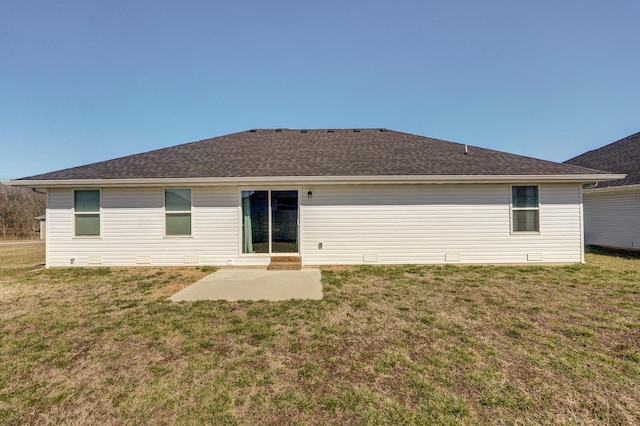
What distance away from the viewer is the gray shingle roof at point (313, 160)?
8336 mm

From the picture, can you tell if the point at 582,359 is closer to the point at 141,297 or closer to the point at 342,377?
the point at 342,377

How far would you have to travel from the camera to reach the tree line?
2544 cm

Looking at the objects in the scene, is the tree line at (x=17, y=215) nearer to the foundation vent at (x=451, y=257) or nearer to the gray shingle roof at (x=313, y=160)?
the gray shingle roof at (x=313, y=160)

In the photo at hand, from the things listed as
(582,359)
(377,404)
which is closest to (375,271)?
(582,359)

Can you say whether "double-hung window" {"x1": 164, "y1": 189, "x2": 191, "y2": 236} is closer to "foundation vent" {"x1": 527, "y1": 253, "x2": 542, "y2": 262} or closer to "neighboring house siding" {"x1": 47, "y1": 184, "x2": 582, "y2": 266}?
"neighboring house siding" {"x1": 47, "y1": 184, "x2": 582, "y2": 266}

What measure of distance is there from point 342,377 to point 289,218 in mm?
6001

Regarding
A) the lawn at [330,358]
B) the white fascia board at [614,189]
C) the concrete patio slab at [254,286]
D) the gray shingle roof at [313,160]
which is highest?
the gray shingle roof at [313,160]

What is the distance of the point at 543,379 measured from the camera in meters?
2.77

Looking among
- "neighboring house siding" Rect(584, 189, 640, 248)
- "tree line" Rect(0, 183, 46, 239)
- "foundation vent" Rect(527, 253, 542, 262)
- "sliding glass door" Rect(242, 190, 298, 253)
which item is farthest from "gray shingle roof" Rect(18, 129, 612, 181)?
"tree line" Rect(0, 183, 46, 239)

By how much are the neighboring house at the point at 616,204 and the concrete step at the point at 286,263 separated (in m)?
12.7

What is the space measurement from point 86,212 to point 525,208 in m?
13.3

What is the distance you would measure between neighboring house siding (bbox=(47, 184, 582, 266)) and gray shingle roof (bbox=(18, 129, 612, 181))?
497 mm

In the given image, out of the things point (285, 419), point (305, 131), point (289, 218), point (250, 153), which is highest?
point (305, 131)

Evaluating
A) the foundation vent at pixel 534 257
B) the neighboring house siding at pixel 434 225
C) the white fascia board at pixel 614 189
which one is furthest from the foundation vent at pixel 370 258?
the white fascia board at pixel 614 189
